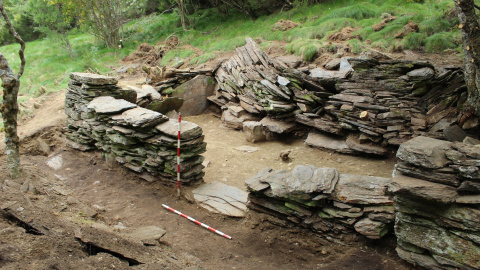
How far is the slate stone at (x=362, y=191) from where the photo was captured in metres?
5.12

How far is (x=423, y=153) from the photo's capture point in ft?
14.6

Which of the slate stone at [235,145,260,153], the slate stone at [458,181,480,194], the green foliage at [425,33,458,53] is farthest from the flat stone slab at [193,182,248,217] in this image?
the green foliage at [425,33,458,53]

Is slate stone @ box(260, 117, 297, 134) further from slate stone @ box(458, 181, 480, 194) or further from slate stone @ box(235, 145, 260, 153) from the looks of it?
slate stone @ box(458, 181, 480, 194)

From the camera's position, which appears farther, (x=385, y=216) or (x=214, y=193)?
→ (x=214, y=193)

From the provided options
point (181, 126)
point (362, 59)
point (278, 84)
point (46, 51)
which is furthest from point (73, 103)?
point (46, 51)

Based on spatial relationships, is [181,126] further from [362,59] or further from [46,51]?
[46,51]

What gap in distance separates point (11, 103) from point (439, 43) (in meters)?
11.4

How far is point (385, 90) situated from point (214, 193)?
5.62 meters

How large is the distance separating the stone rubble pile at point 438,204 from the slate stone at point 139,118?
16.9ft

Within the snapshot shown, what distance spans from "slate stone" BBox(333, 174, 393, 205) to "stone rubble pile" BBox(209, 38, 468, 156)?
342cm

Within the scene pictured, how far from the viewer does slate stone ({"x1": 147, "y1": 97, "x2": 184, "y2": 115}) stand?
12078 mm

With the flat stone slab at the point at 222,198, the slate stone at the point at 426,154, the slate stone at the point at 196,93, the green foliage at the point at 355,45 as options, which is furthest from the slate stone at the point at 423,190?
the slate stone at the point at 196,93

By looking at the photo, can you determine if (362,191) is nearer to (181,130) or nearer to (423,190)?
(423,190)

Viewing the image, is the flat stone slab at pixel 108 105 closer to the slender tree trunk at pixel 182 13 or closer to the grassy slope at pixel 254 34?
the grassy slope at pixel 254 34
